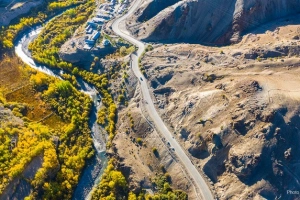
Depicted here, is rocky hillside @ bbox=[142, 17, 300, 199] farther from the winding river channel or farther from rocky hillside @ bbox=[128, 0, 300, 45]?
the winding river channel

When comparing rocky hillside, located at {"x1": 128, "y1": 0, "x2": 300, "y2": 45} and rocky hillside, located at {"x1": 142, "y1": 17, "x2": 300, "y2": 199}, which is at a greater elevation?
rocky hillside, located at {"x1": 128, "y1": 0, "x2": 300, "y2": 45}

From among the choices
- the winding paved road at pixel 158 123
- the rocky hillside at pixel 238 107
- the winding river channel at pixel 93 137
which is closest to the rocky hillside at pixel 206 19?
the winding paved road at pixel 158 123

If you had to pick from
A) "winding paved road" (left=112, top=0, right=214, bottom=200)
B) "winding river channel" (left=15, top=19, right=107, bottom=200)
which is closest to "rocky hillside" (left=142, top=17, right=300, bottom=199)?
"winding paved road" (left=112, top=0, right=214, bottom=200)

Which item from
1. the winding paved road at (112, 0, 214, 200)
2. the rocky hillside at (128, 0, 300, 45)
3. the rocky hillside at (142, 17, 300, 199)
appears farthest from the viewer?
the rocky hillside at (128, 0, 300, 45)

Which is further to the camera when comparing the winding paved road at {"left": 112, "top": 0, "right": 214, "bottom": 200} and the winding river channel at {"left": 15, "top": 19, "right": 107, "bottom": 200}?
the winding river channel at {"left": 15, "top": 19, "right": 107, "bottom": 200}

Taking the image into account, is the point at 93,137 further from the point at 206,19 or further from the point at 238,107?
the point at 206,19

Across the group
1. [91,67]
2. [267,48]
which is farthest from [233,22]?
[91,67]

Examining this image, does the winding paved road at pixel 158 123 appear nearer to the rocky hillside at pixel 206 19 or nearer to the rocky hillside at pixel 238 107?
the rocky hillside at pixel 238 107
